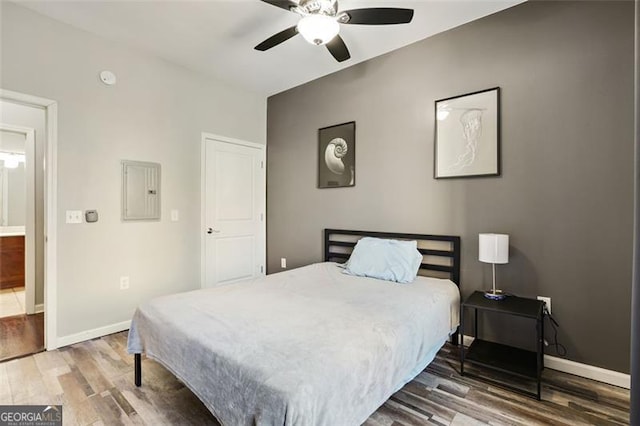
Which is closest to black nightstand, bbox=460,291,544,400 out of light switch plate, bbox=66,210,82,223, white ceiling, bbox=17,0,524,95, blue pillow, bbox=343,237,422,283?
blue pillow, bbox=343,237,422,283

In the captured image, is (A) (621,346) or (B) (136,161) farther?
(B) (136,161)

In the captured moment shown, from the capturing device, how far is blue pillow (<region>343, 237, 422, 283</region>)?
2.68 meters

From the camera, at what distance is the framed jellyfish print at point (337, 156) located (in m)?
3.54

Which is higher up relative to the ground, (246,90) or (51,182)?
(246,90)

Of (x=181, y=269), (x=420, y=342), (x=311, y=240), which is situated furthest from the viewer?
(x=311, y=240)

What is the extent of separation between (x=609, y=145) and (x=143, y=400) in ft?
11.6

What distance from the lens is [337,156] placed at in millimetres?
3686

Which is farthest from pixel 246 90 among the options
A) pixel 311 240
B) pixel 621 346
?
pixel 621 346

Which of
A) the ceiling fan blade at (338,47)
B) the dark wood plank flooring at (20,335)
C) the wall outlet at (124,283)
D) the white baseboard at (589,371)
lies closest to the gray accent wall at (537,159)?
the white baseboard at (589,371)

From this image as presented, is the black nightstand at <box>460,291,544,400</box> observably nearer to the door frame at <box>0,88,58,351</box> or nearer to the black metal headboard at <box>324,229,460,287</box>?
the black metal headboard at <box>324,229,460,287</box>

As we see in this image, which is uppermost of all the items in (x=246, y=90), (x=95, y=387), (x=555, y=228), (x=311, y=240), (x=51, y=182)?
(x=246, y=90)

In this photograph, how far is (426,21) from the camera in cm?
269

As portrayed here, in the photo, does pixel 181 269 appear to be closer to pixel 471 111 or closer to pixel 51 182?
pixel 51 182

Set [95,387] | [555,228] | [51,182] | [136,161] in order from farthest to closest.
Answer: [136,161] < [51,182] < [555,228] < [95,387]
